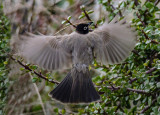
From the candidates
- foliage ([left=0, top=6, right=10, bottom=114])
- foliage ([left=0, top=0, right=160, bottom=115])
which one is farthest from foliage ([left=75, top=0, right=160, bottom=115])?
foliage ([left=0, top=6, right=10, bottom=114])

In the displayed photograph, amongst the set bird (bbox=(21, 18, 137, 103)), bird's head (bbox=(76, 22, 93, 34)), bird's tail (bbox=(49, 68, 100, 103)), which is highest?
bird's head (bbox=(76, 22, 93, 34))

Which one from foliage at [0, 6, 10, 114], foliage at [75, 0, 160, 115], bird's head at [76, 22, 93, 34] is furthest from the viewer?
bird's head at [76, 22, 93, 34]

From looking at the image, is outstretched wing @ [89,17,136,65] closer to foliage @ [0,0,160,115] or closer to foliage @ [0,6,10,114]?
foliage @ [0,0,160,115]

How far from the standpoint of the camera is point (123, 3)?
2.40 metres

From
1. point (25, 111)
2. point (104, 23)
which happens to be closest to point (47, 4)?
point (25, 111)

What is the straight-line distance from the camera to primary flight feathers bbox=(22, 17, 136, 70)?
7.78 ft

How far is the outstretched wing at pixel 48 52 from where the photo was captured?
2361 mm

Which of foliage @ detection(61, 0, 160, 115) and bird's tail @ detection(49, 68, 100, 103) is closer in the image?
foliage @ detection(61, 0, 160, 115)

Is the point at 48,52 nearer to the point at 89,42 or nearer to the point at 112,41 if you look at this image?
the point at 89,42

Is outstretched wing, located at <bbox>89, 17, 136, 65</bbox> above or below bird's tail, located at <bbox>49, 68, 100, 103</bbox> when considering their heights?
above

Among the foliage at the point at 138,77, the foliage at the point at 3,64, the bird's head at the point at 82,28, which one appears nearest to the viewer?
the foliage at the point at 138,77

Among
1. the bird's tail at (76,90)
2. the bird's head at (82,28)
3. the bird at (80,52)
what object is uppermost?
the bird's head at (82,28)

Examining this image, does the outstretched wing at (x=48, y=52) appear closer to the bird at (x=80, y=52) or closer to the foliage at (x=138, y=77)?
the bird at (x=80, y=52)

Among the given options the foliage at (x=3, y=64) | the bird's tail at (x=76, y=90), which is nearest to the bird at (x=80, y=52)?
the bird's tail at (x=76, y=90)
